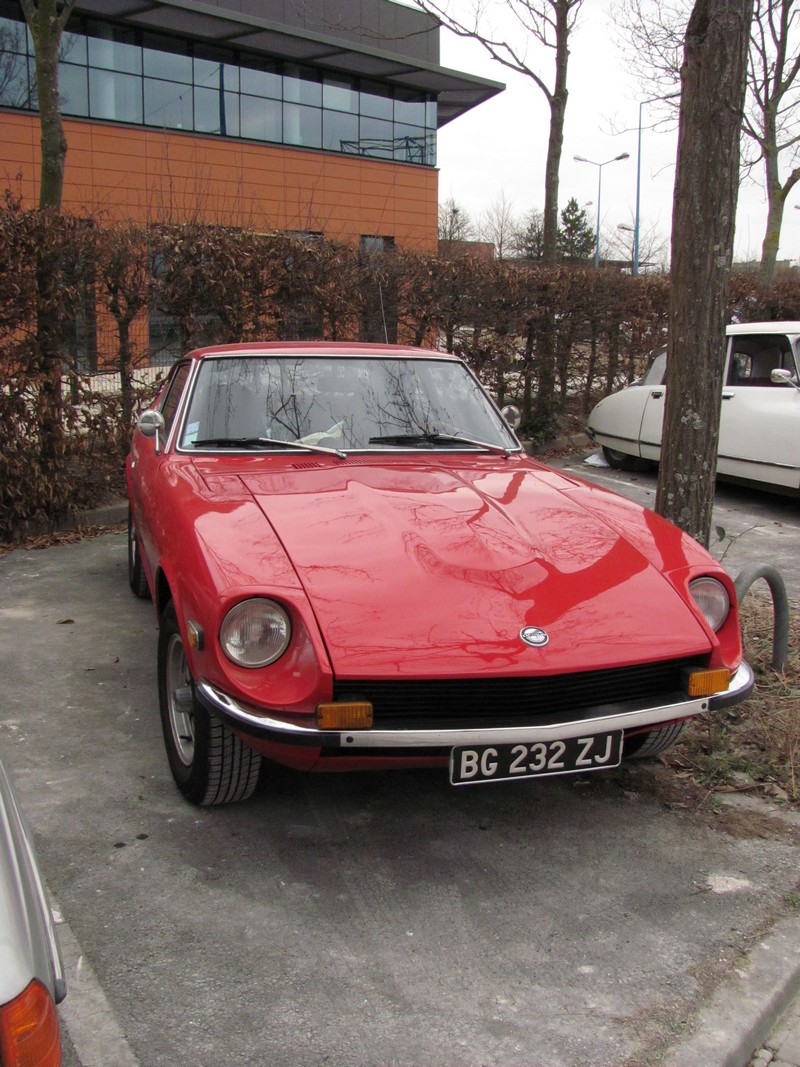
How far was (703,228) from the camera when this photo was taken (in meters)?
4.32

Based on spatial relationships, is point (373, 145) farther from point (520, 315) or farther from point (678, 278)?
point (678, 278)

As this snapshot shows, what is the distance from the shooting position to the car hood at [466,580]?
267 centimetres

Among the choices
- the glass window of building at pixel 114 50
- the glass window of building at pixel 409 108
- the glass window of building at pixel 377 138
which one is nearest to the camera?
the glass window of building at pixel 114 50

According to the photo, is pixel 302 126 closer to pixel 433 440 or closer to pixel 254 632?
pixel 433 440

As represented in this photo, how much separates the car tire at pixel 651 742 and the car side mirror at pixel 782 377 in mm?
→ 5274

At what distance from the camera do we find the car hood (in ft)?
8.76

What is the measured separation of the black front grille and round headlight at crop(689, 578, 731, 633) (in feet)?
1.18

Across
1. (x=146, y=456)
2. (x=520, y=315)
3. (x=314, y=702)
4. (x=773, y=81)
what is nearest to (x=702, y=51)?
(x=146, y=456)

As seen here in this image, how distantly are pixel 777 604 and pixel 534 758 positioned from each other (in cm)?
194

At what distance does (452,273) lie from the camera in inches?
381

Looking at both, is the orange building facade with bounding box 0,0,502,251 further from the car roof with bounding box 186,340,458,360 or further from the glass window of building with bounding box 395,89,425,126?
the car roof with bounding box 186,340,458,360

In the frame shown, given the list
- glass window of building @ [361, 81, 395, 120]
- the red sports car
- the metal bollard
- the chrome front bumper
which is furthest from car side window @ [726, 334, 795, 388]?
glass window of building @ [361, 81, 395, 120]

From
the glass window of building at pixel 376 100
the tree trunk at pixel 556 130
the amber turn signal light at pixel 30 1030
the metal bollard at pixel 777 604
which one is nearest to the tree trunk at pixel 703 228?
the metal bollard at pixel 777 604

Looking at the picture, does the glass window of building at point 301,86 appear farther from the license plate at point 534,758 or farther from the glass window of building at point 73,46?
the license plate at point 534,758
